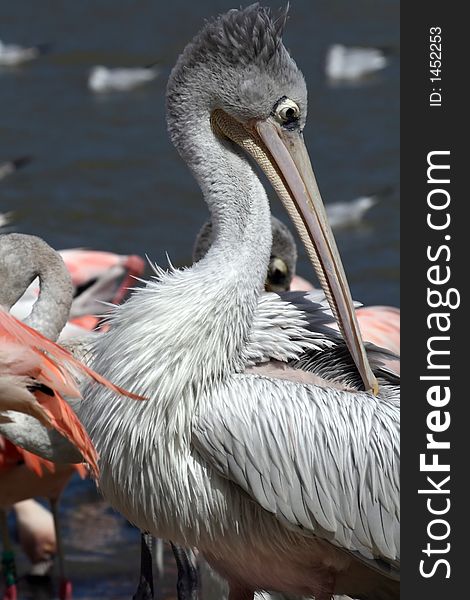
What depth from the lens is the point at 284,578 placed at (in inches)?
180

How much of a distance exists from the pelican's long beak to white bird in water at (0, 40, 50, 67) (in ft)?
34.2

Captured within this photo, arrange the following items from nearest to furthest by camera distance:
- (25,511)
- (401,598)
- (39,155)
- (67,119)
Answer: (401,598) < (25,511) < (39,155) < (67,119)

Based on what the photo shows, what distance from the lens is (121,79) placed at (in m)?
14.4

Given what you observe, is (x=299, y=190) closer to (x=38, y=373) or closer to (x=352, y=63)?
(x=38, y=373)

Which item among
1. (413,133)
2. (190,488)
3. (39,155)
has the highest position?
(39,155)

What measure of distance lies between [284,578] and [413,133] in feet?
4.97

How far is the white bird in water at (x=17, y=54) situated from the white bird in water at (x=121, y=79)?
0.65 metres

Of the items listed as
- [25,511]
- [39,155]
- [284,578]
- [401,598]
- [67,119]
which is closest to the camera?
[401,598]

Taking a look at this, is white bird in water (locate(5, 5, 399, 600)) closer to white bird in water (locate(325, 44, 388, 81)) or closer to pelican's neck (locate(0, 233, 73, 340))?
pelican's neck (locate(0, 233, 73, 340))

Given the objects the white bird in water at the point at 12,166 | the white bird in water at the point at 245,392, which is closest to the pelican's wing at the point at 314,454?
the white bird in water at the point at 245,392

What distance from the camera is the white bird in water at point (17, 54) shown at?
47.9 feet

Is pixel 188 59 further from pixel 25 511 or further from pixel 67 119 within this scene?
pixel 67 119

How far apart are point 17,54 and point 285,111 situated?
34.8 ft

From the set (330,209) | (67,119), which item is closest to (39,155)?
(67,119)
